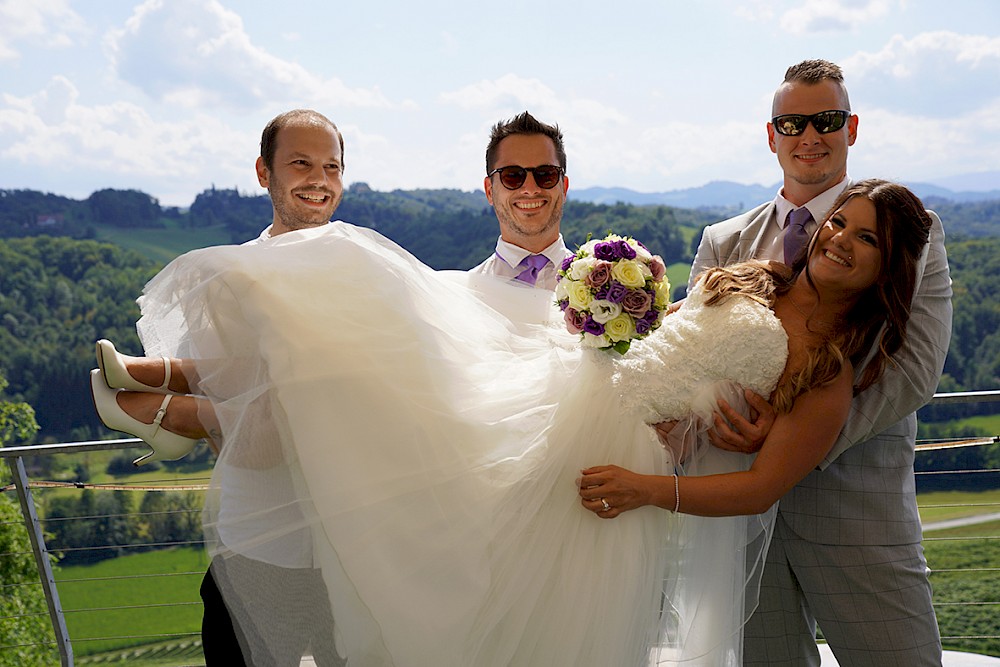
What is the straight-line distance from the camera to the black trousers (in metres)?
2.35

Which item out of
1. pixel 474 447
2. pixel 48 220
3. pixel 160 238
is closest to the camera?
pixel 474 447

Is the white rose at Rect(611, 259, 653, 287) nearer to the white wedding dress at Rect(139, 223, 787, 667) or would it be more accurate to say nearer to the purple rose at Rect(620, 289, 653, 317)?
the purple rose at Rect(620, 289, 653, 317)

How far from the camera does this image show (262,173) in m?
3.58

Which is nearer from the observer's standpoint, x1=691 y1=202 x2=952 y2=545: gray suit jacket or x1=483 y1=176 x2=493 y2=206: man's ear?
x1=691 y1=202 x2=952 y2=545: gray suit jacket

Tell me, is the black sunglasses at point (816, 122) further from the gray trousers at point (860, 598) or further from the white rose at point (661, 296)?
the gray trousers at point (860, 598)

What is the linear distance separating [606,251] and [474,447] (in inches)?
28.2

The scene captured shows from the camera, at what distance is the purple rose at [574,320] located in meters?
2.56

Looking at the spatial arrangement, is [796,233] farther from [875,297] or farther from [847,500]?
[847,500]

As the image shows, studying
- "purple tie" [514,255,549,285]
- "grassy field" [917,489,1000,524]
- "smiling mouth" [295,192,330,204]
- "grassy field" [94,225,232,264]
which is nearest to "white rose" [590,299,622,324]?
"purple tie" [514,255,549,285]

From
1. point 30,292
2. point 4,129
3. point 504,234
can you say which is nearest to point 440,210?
point 30,292

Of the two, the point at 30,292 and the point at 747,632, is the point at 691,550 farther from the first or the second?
the point at 30,292

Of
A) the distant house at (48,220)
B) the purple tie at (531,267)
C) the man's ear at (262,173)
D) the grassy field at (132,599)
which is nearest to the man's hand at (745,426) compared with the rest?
the purple tie at (531,267)

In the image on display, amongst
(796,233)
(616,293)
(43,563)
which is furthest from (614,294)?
(43,563)

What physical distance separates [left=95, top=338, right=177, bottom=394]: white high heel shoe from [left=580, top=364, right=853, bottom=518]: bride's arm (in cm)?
126
